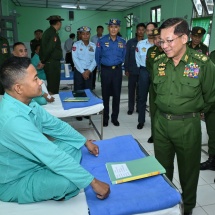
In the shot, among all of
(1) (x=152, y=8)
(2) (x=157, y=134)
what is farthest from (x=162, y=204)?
(1) (x=152, y=8)

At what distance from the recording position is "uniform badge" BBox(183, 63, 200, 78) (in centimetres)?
165

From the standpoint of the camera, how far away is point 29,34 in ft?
37.1

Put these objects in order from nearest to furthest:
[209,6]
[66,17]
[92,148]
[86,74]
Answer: [92,148] → [86,74] → [209,6] → [66,17]

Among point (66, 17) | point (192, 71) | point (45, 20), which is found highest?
point (66, 17)

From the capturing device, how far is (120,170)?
1.64 metres

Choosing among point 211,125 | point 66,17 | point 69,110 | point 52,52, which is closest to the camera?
point 211,125

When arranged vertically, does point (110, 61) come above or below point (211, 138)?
above

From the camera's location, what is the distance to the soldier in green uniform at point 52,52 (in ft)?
14.1

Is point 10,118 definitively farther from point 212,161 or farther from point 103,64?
point 103,64

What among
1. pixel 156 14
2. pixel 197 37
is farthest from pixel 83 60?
pixel 156 14

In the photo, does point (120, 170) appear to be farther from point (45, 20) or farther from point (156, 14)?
point (45, 20)

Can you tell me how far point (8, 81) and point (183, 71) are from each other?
45.5 inches

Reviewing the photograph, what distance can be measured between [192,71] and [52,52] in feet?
10.7

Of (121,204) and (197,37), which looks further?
(197,37)
